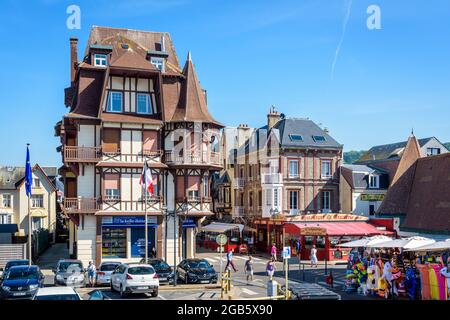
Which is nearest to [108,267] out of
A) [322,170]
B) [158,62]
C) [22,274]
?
[22,274]

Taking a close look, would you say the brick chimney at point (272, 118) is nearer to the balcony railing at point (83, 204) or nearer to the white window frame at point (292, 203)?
the white window frame at point (292, 203)

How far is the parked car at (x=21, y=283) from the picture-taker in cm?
2325

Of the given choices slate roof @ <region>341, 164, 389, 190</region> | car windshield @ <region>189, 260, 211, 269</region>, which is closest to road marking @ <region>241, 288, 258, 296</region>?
car windshield @ <region>189, 260, 211, 269</region>

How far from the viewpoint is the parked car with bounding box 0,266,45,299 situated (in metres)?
23.3

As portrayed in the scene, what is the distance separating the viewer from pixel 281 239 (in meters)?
49.3

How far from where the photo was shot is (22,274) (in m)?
25.0

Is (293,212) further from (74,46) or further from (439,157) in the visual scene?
(74,46)

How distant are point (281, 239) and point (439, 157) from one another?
16.0 metres

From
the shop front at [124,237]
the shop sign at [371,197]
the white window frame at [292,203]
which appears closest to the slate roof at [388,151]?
the shop sign at [371,197]

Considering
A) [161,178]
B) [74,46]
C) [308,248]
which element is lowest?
[308,248]

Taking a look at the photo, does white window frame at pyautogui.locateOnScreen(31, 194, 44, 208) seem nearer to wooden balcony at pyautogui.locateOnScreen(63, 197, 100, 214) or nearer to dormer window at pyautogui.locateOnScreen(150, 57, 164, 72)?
wooden balcony at pyautogui.locateOnScreen(63, 197, 100, 214)

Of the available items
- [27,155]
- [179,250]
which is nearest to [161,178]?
[179,250]

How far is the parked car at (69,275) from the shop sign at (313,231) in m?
20.3

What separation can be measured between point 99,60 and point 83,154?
7.39 meters
